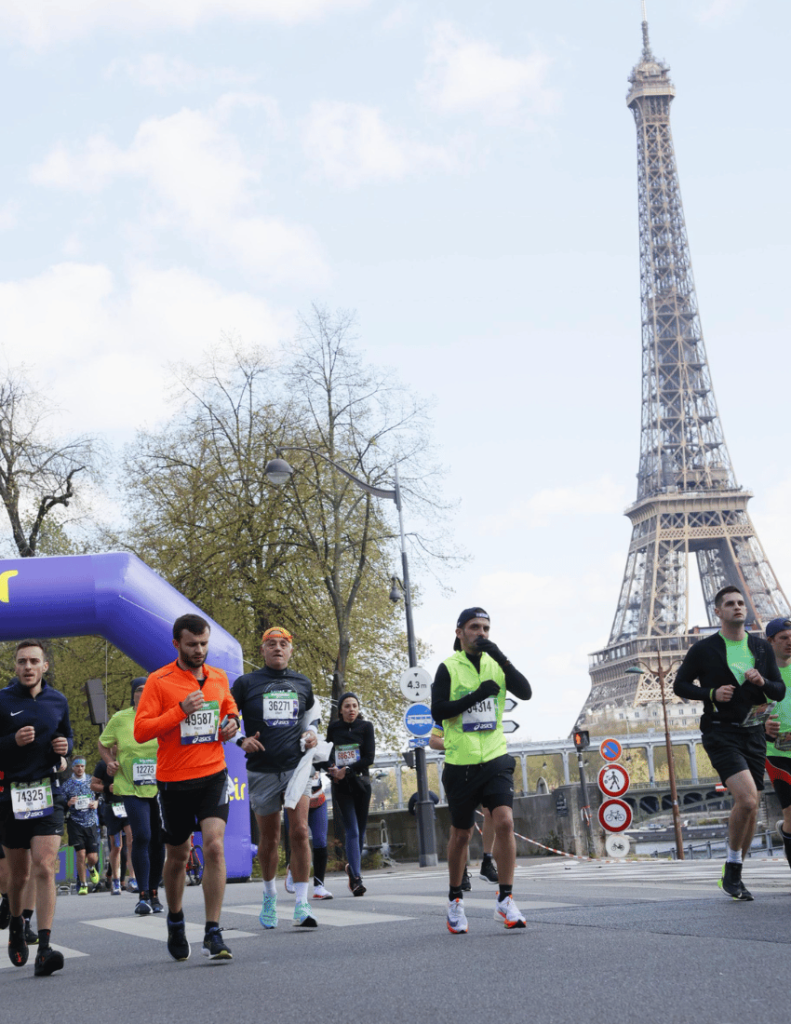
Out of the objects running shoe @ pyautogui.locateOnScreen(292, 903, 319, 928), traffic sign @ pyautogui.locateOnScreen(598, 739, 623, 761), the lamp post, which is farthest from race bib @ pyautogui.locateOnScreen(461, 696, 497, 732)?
the lamp post

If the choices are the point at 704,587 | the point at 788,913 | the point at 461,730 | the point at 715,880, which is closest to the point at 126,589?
the point at 715,880

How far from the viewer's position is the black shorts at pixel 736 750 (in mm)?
8156

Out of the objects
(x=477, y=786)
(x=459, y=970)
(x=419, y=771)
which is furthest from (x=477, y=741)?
(x=419, y=771)

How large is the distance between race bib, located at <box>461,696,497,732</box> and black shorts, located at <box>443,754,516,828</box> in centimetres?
19

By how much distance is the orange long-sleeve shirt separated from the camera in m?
7.08

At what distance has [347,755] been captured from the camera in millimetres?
12156

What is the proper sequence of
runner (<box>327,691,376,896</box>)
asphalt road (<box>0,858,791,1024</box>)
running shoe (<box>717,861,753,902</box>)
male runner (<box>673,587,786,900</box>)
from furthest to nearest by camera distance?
runner (<box>327,691,376,896</box>) → running shoe (<box>717,861,753,902</box>) → male runner (<box>673,587,786,900</box>) → asphalt road (<box>0,858,791,1024</box>)

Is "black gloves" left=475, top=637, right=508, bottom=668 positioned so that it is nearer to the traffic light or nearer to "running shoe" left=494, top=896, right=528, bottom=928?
"running shoe" left=494, top=896, right=528, bottom=928

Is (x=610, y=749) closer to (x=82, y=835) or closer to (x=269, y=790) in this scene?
(x=82, y=835)

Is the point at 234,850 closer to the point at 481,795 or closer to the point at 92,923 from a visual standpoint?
the point at 92,923

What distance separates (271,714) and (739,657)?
9.73 feet

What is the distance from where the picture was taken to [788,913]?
7254 mm

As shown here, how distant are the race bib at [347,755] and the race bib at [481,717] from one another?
15.5ft

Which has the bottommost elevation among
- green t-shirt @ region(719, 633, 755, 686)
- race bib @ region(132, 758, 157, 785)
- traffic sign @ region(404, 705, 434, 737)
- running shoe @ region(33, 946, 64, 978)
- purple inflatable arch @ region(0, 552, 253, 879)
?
running shoe @ region(33, 946, 64, 978)
